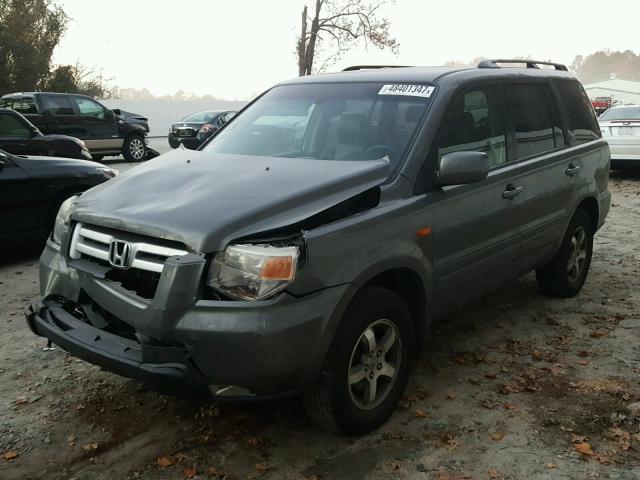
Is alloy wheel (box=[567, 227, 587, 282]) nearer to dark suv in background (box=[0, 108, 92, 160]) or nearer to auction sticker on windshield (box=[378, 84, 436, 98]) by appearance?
auction sticker on windshield (box=[378, 84, 436, 98])

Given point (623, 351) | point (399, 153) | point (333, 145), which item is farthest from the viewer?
point (623, 351)

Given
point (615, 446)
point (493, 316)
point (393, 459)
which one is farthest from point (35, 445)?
point (493, 316)

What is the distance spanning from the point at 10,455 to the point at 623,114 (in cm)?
1379

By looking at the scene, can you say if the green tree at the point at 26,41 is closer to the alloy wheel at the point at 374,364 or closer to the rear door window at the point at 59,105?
the rear door window at the point at 59,105

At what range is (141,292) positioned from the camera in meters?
2.96

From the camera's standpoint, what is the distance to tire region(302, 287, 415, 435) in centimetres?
305

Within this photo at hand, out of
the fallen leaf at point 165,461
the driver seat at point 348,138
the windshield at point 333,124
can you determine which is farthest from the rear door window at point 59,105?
the fallen leaf at point 165,461

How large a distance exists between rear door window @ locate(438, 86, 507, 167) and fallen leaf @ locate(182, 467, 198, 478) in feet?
7.01

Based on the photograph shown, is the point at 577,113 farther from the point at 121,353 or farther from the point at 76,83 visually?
the point at 76,83

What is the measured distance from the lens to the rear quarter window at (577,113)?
520 cm

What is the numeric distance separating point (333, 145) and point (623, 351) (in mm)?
2507

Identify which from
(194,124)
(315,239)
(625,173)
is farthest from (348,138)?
(194,124)

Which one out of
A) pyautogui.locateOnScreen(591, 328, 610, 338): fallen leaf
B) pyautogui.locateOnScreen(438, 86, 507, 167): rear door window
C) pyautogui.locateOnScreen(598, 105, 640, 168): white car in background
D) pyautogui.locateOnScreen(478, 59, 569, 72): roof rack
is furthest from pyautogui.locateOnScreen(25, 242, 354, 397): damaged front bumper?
pyautogui.locateOnScreen(598, 105, 640, 168): white car in background

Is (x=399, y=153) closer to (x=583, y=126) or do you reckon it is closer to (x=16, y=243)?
(x=583, y=126)
